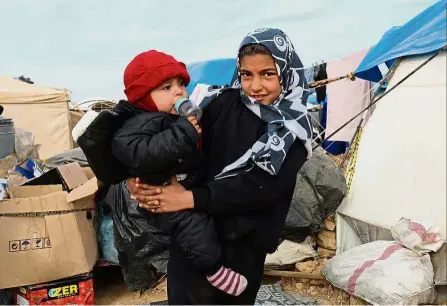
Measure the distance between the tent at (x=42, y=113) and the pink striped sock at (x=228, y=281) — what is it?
32.3 feet

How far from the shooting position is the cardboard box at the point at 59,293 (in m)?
3.25

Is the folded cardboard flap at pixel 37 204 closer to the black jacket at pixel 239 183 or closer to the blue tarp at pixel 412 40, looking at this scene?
the black jacket at pixel 239 183

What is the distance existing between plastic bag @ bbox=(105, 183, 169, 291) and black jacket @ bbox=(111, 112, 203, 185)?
2.31 metres

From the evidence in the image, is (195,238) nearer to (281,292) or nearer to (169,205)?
(169,205)

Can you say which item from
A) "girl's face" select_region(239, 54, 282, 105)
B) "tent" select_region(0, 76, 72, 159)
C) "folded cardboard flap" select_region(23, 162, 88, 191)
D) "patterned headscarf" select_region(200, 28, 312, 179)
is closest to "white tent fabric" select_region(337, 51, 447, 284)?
"patterned headscarf" select_region(200, 28, 312, 179)

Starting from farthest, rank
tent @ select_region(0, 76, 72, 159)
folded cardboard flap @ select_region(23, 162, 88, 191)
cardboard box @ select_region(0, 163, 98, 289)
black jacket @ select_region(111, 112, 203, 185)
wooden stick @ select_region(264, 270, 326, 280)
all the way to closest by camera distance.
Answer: tent @ select_region(0, 76, 72, 159), wooden stick @ select_region(264, 270, 326, 280), folded cardboard flap @ select_region(23, 162, 88, 191), cardboard box @ select_region(0, 163, 98, 289), black jacket @ select_region(111, 112, 203, 185)

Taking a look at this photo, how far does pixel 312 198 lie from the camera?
3723 mm

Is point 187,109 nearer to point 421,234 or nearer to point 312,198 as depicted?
point 421,234

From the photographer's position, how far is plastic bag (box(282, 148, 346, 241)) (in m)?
3.69

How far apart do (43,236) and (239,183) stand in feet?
8.00

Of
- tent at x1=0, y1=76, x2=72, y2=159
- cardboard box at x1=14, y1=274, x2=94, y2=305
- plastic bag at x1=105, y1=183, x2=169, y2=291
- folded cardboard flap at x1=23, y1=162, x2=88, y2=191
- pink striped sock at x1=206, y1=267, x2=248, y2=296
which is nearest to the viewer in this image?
pink striped sock at x1=206, y1=267, x2=248, y2=296

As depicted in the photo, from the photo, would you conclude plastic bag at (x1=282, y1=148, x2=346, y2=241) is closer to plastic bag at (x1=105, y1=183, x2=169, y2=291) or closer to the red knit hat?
plastic bag at (x1=105, y1=183, x2=169, y2=291)

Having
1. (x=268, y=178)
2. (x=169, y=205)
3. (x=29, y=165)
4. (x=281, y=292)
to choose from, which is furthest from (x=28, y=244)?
(x=268, y=178)

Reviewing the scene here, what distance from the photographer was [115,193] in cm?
366
